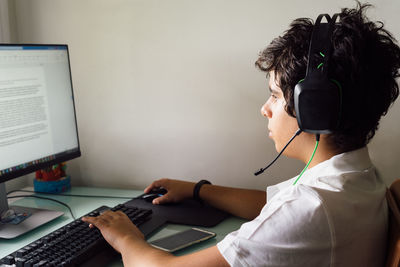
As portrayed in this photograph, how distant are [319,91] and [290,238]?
27 centimetres

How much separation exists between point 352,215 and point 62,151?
37.1 inches

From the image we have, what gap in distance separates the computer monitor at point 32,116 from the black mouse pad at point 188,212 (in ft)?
0.92

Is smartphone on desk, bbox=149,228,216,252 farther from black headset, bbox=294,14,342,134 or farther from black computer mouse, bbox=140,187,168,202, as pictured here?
black headset, bbox=294,14,342,134

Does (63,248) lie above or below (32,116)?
below

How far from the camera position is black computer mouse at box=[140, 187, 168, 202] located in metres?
1.31

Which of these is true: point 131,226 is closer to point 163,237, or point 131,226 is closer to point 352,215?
point 163,237

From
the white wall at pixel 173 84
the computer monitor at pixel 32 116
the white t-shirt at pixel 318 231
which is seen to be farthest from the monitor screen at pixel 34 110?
the white t-shirt at pixel 318 231

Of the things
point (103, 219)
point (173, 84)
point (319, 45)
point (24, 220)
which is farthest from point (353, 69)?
point (24, 220)

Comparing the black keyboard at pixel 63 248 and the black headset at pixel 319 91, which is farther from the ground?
the black headset at pixel 319 91

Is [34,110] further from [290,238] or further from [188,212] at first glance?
[290,238]

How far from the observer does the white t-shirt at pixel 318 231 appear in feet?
2.24

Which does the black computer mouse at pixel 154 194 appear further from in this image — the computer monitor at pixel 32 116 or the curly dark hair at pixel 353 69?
the curly dark hair at pixel 353 69

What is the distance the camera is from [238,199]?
3.93 feet

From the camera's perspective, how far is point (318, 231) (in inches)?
26.8
